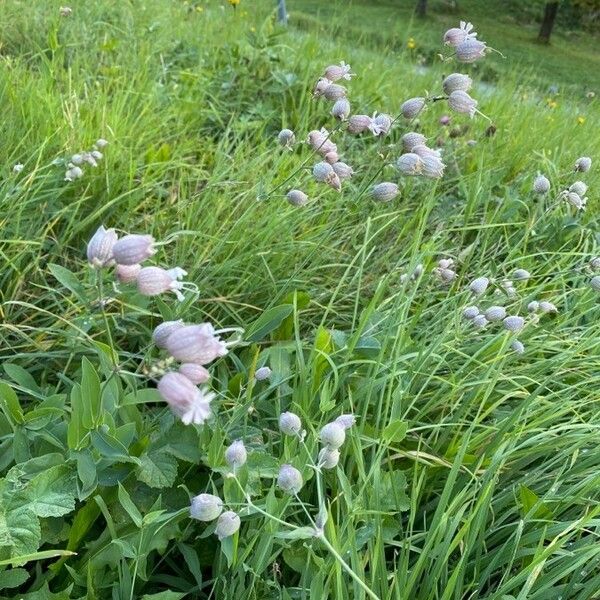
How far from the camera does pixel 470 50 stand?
1571 mm

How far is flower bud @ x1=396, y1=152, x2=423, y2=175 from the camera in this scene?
1431mm

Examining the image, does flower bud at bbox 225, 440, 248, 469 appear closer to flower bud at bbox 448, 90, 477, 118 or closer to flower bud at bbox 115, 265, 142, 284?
flower bud at bbox 115, 265, 142, 284

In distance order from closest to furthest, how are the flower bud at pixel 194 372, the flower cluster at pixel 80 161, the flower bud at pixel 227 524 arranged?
the flower bud at pixel 194 372 < the flower bud at pixel 227 524 < the flower cluster at pixel 80 161

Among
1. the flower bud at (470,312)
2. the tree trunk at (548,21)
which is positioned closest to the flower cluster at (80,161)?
the flower bud at (470,312)

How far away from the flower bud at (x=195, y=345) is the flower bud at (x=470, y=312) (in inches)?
31.8

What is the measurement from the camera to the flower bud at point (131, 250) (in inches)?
35.5

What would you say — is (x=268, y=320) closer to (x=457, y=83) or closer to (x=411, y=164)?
(x=411, y=164)

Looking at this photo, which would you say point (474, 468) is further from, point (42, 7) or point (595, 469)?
point (42, 7)

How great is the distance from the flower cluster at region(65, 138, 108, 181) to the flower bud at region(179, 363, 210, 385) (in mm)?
1128

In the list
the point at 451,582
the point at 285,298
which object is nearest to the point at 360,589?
the point at 451,582

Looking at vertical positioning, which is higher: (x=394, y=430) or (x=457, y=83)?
(x=457, y=83)

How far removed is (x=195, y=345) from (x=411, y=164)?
0.78m

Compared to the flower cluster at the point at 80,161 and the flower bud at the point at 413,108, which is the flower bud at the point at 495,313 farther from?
the flower cluster at the point at 80,161

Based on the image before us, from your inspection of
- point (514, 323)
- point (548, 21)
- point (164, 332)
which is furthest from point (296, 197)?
point (548, 21)
